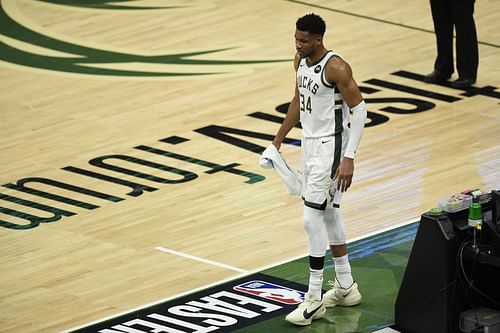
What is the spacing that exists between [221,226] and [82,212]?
1148 mm

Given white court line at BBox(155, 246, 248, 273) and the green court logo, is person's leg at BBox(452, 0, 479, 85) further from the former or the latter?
white court line at BBox(155, 246, 248, 273)

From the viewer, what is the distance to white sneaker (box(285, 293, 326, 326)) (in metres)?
8.91

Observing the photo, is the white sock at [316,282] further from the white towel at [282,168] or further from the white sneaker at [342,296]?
the white towel at [282,168]

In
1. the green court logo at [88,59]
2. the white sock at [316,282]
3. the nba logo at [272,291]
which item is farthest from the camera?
the green court logo at [88,59]

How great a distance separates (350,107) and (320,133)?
A: 0.80 ft

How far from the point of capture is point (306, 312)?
8.91 metres

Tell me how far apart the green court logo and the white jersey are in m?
5.98

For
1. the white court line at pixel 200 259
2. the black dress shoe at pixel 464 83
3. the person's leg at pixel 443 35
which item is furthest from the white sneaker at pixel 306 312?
the person's leg at pixel 443 35

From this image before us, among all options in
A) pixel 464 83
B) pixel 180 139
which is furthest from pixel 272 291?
pixel 464 83

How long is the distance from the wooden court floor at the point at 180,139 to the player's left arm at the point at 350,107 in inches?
60.2

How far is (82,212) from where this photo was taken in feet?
37.0

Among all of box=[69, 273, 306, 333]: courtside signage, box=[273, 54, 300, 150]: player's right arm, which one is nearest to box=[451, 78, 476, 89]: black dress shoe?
box=[69, 273, 306, 333]: courtside signage

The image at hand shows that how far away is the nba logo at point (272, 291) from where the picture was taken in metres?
9.41

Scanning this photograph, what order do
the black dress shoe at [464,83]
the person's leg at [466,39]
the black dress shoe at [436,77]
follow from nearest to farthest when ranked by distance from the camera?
the person's leg at [466,39] < the black dress shoe at [464,83] < the black dress shoe at [436,77]
